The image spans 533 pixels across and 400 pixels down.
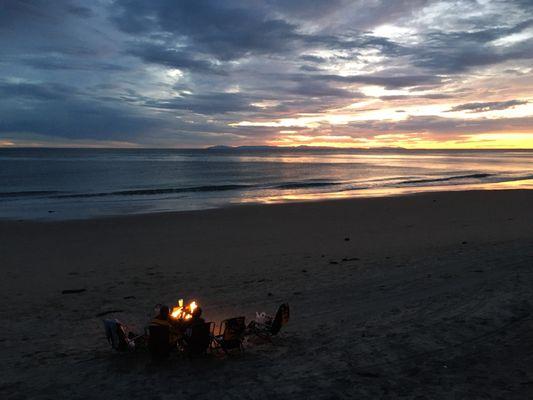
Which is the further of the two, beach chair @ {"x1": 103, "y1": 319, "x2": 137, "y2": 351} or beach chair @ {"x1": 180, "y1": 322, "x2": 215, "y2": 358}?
beach chair @ {"x1": 103, "y1": 319, "x2": 137, "y2": 351}

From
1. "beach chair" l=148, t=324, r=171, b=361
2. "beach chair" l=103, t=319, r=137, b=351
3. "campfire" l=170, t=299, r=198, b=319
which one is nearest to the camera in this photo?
"beach chair" l=148, t=324, r=171, b=361

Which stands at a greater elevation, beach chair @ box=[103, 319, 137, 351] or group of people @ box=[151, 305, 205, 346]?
group of people @ box=[151, 305, 205, 346]

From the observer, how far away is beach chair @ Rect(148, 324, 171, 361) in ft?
15.7

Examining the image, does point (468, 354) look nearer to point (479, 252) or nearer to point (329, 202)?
point (479, 252)

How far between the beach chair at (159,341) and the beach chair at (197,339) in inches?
8.3

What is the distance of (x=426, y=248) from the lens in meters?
11.5

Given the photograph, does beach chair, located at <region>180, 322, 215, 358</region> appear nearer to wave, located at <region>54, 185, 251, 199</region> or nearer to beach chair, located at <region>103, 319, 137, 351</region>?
beach chair, located at <region>103, 319, 137, 351</region>

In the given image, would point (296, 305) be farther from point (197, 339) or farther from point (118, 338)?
point (118, 338)

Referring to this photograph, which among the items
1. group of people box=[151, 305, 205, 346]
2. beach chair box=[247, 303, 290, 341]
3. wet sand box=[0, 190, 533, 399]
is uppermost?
group of people box=[151, 305, 205, 346]

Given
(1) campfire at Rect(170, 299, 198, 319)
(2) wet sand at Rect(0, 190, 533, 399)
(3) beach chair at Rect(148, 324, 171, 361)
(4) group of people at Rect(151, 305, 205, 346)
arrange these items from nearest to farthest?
1. (2) wet sand at Rect(0, 190, 533, 399)
2. (3) beach chair at Rect(148, 324, 171, 361)
3. (4) group of people at Rect(151, 305, 205, 346)
4. (1) campfire at Rect(170, 299, 198, 319)

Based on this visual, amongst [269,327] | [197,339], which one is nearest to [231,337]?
[197,339]

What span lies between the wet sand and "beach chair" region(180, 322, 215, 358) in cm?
15

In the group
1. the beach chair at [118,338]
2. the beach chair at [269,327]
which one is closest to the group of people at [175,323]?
the beach chair at [118,338]

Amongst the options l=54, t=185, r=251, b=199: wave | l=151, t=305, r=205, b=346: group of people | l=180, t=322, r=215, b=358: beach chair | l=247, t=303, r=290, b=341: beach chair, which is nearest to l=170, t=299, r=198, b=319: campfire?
l=151, t=305, r=205, b=346: group of people
